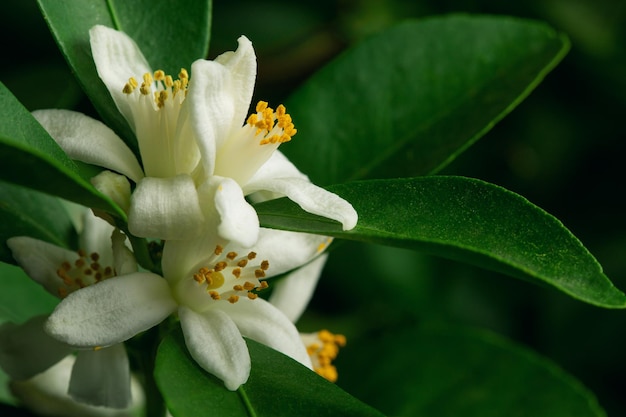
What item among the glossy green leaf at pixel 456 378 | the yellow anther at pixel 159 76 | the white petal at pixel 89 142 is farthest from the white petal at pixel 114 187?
the glossy green leaf at pixel 456 378

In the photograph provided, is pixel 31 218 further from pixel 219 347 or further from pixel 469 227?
pixel 469 227

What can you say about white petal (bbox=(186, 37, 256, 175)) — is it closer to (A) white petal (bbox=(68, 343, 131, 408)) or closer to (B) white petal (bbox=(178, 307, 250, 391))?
(B) white petal (bbox=(178, 307, 250, 391))

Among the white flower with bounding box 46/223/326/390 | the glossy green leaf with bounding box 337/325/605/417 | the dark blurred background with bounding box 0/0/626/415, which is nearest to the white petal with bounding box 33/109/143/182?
the white flower with bounding box 46/223/326/390

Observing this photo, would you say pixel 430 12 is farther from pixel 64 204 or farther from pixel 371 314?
pixel 64 204

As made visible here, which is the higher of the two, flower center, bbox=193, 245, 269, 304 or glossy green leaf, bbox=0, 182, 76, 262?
flower center, bbox=193, 245, 269, 304

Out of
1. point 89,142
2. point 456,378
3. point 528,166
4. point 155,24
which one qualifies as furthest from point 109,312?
point 528,166

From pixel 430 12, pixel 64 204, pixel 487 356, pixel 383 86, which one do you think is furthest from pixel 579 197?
pixel 64 204

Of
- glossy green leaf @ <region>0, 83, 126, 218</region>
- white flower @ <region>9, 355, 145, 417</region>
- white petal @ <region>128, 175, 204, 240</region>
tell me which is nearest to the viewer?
glossy green leaf @ <region>0, 83, 126, 218</region>
